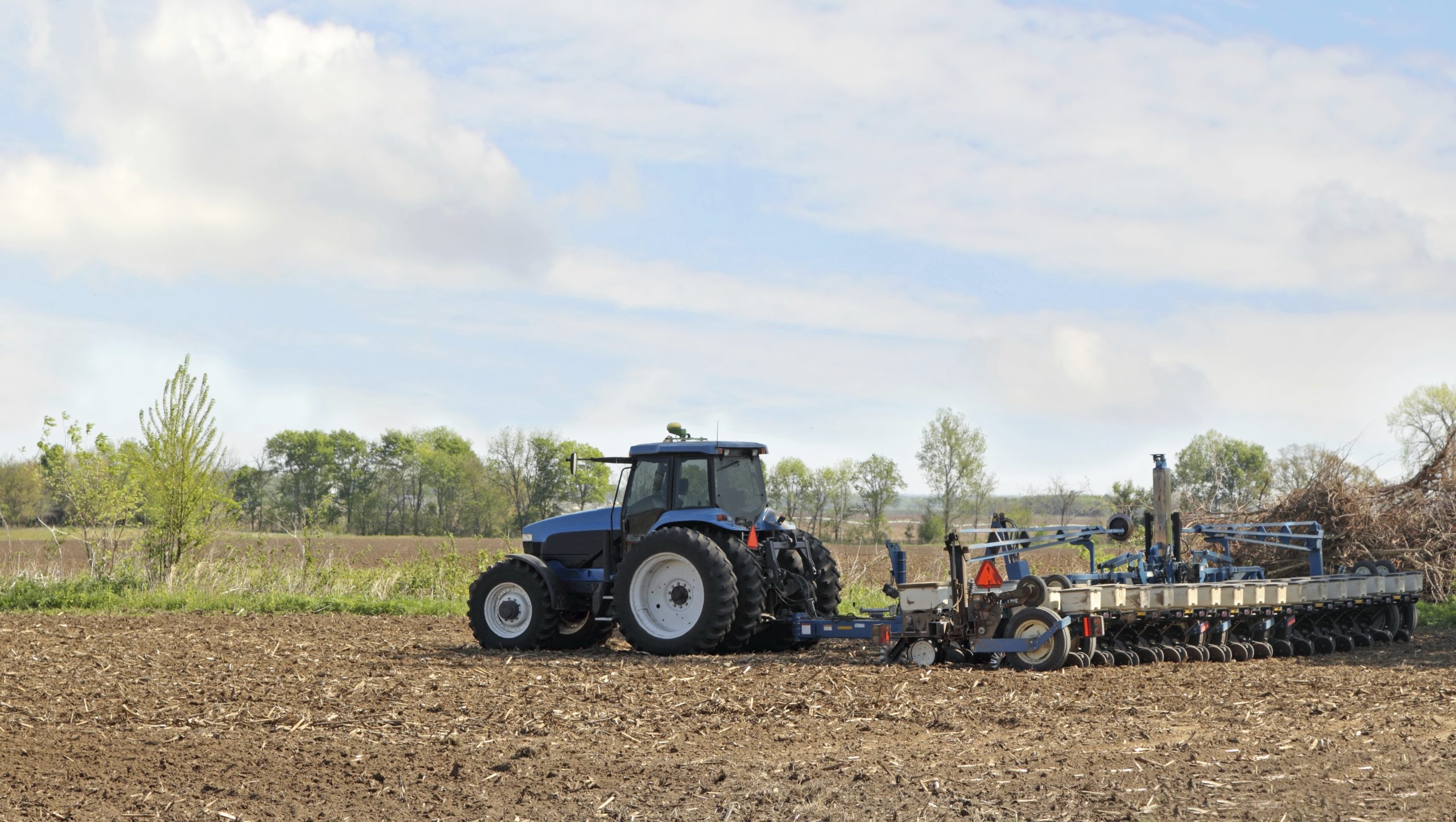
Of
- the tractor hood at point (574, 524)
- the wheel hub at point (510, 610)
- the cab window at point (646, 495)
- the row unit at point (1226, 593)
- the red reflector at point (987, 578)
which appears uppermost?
the cab window at point (646, 495)

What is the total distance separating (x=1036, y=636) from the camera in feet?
35.6

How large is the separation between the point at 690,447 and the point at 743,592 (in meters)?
1.49

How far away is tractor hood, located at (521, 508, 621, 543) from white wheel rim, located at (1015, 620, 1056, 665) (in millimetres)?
4201

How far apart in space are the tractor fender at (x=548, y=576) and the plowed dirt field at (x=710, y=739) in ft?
2.79

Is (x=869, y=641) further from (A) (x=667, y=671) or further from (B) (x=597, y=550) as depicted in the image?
(A) (x=667, y=671)

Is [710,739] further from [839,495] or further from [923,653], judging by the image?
[839,495]

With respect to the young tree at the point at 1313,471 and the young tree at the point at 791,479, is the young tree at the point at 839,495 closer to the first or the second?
the young tree at the point at 791,479

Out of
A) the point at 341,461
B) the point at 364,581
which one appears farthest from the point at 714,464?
the point at 341,461

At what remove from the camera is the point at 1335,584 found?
13617mm

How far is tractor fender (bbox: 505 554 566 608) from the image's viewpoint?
12820mm

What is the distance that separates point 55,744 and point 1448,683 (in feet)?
33.1

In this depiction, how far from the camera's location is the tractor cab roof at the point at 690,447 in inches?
484

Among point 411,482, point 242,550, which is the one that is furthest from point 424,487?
point 242,550

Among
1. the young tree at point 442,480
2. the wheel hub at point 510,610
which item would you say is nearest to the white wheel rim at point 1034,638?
the wheel hub at point 510,610
